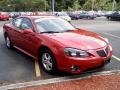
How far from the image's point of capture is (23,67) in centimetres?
792

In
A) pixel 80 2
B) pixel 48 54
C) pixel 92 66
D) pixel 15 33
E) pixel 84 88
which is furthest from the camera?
pixel 80 2

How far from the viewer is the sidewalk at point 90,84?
6.09 meters

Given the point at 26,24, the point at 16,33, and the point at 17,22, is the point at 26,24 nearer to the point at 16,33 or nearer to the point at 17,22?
the point at 16,33

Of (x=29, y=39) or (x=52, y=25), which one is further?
(x=52, y=25)

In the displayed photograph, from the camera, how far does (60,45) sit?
684 cm

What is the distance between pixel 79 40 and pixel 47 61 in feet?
3.21

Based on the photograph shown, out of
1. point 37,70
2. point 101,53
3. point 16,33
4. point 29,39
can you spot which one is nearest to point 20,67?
point 37,70

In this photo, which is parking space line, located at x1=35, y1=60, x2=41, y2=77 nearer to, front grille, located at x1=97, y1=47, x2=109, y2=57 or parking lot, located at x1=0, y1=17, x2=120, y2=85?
parking lot, located at x1=0, y1=17, x2=120, y2=85

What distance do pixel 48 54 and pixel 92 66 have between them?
1205mm

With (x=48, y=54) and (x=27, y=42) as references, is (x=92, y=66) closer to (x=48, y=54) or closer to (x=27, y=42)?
(x=48, y=54)

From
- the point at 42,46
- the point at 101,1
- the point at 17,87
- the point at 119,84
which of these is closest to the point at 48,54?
the point at 42,46

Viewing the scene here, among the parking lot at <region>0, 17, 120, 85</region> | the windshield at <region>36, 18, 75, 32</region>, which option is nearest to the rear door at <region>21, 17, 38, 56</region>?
the windshield at <region>36, 18, 75, 32</region>

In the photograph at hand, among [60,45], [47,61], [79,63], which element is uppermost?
[60,45]

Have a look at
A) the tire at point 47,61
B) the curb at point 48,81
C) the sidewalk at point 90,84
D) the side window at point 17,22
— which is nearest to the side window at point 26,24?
the side window at point 17,22
